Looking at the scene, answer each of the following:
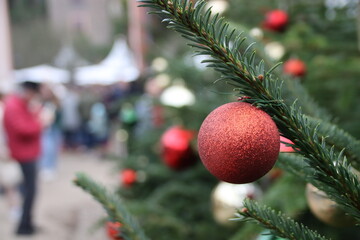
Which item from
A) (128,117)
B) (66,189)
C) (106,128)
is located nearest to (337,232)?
(128,117)

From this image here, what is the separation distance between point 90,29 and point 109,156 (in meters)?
35.3

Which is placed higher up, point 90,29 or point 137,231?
point 137,231

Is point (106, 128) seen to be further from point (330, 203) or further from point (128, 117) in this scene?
point (330, 203)

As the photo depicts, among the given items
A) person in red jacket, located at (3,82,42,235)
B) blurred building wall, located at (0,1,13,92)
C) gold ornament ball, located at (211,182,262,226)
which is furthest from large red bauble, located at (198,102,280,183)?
blurred building wall, located at (0,1,13,92)

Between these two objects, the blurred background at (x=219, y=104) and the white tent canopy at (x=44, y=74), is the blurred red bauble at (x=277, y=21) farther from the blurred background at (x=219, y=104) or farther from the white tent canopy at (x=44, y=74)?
the white tent canopy at (x=44, y=74)

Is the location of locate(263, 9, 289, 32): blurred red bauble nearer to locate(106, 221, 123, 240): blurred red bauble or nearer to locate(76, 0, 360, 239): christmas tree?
locate(106, 221, 123, 240): blurred red bauble

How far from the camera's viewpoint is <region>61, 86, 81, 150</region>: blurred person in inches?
388

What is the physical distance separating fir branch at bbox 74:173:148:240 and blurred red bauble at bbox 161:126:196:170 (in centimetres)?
134

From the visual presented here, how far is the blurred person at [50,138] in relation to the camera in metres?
7.03

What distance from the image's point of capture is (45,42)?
2394 centimetres

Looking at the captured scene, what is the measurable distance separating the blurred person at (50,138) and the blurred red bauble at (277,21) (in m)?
5.45

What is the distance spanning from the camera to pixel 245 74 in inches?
19.5

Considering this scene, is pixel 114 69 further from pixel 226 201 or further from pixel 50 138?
pixel 226 201

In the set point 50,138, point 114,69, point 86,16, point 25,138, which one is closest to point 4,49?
point 50,138
